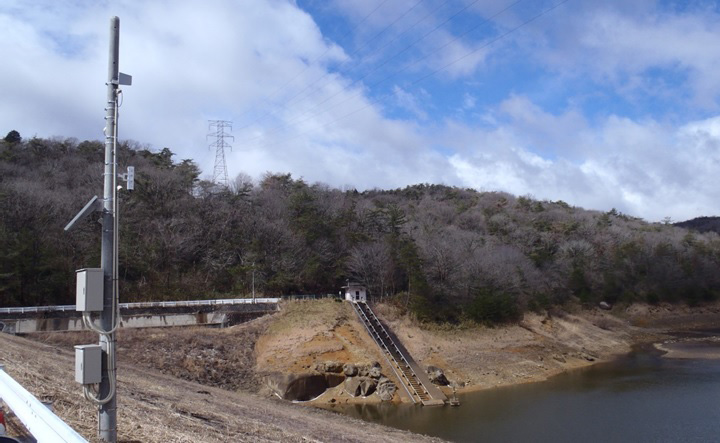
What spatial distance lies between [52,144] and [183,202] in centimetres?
2372

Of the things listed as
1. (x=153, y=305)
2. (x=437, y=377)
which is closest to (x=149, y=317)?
(x=153, y=305)

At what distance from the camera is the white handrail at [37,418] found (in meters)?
5.04

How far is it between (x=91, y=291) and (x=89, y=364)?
3.20 ft

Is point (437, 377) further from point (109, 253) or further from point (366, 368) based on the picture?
point (109, 253)

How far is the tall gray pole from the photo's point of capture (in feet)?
25.2

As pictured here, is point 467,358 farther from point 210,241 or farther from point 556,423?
point 210,241

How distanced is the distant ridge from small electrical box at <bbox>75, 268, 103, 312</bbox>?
158162mm

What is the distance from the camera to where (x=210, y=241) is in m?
50.6

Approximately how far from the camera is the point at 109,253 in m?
7.81

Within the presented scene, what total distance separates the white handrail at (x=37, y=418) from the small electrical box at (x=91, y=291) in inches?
48.7

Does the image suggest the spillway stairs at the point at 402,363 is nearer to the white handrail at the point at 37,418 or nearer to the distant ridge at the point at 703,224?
the white handrail at the point at 37,418

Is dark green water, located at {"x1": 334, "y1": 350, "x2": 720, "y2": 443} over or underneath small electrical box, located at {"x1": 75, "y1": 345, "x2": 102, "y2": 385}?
underneath

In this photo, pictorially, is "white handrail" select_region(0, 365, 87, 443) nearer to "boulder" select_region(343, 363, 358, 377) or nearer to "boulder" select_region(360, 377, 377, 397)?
"boulder" select_region(360, 377, 377, 397)

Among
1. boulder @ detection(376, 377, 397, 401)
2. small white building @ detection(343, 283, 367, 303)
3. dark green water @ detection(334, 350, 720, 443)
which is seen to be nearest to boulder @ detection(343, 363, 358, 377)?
boulder @ detection(376, 377, 397, 401)
